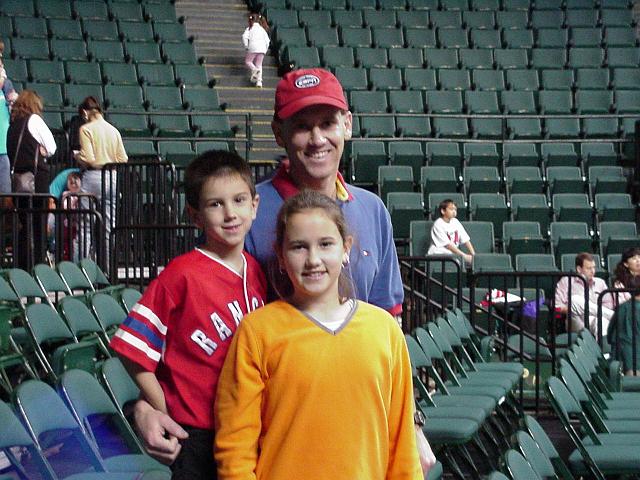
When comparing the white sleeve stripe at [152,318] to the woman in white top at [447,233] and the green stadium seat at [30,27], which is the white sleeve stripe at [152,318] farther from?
the green stadium seat at [30,27]

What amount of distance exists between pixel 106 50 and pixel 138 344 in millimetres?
13702

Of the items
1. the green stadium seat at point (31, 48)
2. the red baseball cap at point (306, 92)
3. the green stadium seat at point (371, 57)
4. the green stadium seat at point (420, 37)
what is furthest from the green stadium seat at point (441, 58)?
the red baseball cap at point (306, 92)

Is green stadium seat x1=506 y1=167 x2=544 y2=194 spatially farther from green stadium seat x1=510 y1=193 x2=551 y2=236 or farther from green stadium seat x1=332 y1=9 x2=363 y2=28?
green stadium seat x1=332 y1=9 x2=363 y2=28

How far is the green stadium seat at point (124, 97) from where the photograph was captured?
14.5m

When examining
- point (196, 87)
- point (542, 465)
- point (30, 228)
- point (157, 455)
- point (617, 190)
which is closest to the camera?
Result: point (157, 455)

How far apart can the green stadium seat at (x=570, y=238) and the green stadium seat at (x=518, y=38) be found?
5.37m

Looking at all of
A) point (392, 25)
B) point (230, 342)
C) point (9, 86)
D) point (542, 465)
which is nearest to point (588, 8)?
point (392, 25)

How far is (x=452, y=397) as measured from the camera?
21.2 feet

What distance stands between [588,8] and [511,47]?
1902mm

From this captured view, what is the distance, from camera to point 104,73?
15.2m

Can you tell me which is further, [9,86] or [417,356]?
[9,86]

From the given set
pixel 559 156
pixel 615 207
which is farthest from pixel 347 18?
pixel 615 207

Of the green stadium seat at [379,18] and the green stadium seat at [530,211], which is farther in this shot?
the green stadium seat at [379,18]

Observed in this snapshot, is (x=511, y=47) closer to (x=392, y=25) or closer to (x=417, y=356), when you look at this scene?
(x=392, y=25)
